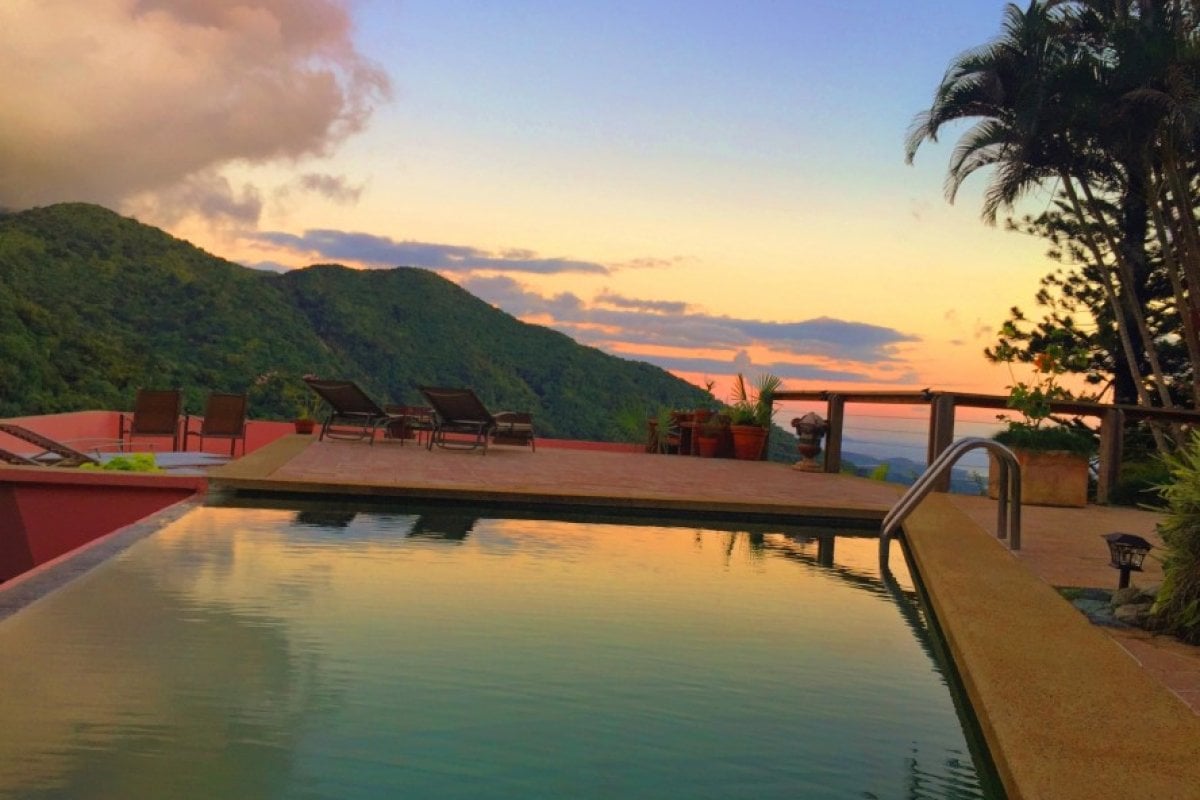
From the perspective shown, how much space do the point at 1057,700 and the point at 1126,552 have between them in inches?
80.5

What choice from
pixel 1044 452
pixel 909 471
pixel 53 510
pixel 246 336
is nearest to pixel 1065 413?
pixel 1044 452

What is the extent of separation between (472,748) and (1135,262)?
63.2 ft

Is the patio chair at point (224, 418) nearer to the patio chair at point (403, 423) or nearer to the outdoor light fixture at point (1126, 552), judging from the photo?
the patio chair at point (403, 423)

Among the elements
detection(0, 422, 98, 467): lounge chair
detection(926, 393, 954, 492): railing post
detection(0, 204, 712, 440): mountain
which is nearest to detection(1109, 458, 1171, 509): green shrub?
detection(926, 393, 954, 492): railing post

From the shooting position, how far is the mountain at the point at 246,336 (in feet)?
78.4

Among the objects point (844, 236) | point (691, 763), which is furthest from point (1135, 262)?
point (691, 763)

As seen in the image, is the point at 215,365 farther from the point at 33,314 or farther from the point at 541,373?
the point at 541,373

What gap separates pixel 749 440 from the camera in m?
14.1

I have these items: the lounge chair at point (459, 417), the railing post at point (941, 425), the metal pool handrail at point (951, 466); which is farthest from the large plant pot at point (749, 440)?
the metal pool handrail at point (951, 466)

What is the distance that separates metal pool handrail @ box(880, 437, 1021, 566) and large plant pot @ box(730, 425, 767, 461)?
7645 millimetres

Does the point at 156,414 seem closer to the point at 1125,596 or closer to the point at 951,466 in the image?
the point at 951,466

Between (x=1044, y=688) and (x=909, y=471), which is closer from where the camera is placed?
(x=1044, y=688)

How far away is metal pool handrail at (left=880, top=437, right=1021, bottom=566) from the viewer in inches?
220

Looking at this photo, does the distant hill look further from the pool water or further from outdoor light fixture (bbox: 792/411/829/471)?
the pool water
